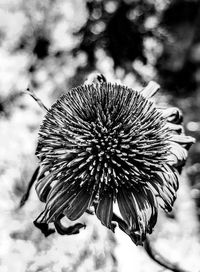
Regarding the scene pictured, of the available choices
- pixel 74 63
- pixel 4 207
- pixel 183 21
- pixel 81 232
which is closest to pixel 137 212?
pixel 81 232

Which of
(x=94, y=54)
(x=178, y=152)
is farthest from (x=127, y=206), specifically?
(x=94, y=54)

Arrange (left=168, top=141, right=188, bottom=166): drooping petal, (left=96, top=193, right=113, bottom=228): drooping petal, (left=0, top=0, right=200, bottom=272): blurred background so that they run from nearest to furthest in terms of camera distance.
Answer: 1. (left=96, top=193, right=113, bottom=228): drooping petal
2. (left=168, top=141, right=188, bottom=166): drooping petal
3. (left=0, top=0, right=200, bottom=272): blurred background

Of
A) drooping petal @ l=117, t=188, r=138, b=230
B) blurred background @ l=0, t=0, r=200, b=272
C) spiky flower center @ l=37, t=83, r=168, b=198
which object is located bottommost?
drooping petal @ l=117, t=188, r=138, b=230

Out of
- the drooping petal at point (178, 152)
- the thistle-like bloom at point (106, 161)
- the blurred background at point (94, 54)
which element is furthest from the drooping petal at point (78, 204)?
the blurred background at point (94, 54)

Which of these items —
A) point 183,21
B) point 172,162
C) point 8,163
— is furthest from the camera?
point 183,21

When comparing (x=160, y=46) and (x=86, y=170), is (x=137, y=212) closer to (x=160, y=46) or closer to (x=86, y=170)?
(x=86, y=170)

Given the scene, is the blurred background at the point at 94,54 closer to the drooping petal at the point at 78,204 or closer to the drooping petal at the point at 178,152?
the drooping petal at the point at 178,152

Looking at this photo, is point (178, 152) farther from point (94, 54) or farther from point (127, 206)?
point (94, 54)

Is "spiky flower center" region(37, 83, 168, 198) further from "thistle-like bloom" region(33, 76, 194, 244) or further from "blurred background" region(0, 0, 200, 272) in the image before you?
"blurred background" region(0, 0, 200, 272)

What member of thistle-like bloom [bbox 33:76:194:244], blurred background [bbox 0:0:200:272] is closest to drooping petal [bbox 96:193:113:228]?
thistle-like bloom [bbox 33:76:194:244]
